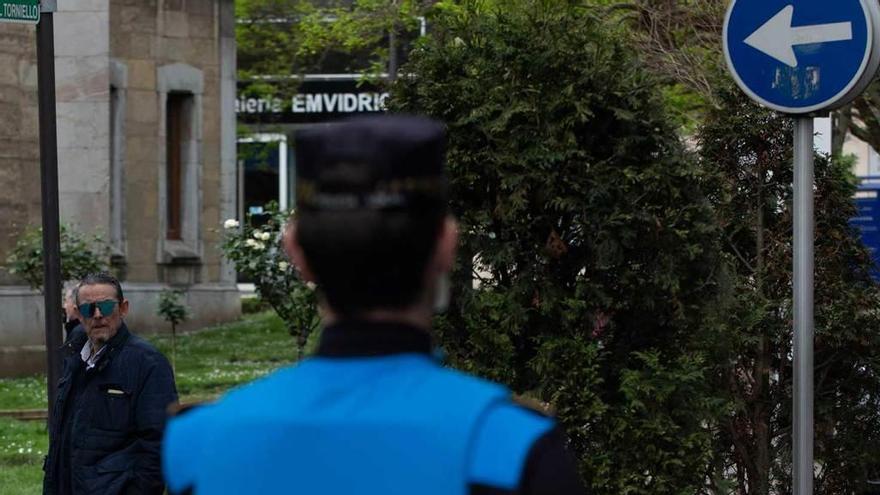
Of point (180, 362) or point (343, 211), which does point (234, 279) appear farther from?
point (343, 211)

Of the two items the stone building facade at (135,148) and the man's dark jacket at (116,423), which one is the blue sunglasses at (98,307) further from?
the stone building facade at (135,148)

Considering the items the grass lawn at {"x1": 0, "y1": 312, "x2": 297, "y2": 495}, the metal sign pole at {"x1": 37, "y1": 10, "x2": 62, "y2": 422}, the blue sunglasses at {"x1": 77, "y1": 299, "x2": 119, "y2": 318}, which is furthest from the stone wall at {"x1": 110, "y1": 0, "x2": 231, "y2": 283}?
the blue sunglasses at {"x1": 77, "y1": 299, "x2": 119, "y2": 318}

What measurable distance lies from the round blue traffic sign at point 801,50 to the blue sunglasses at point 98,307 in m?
2.70

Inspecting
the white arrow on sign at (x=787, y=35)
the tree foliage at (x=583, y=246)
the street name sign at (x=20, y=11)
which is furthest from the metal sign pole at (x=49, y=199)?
the white arrow on sign at (x=787, y=35)

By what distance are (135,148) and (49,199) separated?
20329 millimetres

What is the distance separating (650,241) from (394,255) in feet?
14.6

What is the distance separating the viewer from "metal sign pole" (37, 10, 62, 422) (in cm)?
916

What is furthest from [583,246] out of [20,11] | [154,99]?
Answer: [154,99]

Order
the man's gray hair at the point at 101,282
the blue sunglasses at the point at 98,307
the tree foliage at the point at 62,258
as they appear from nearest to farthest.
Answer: the blue sunglasses at the point at 98,307 < the man's gray hair at the point at 101,282 < the tree foliage at the point at 62,258

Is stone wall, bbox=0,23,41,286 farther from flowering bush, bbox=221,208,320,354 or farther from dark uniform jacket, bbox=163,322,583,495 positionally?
dark uniform jacket, bbox=163,322,583,495

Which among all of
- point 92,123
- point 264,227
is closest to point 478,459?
point 264,227

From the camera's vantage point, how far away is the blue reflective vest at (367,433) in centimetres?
219

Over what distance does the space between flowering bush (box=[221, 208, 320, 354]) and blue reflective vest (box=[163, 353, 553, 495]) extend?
16536 millimetres

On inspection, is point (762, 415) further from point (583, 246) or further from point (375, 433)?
point (375, 433)
